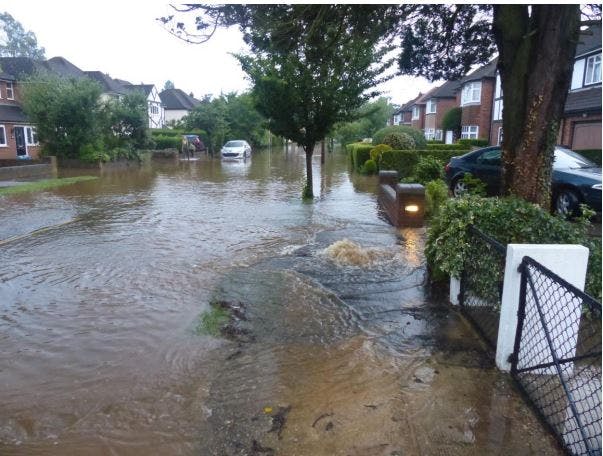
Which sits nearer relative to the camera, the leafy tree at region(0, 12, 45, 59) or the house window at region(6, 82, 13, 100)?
the house window at region(6, 82, 13, 100)

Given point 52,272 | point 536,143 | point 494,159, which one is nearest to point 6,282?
point 52,272

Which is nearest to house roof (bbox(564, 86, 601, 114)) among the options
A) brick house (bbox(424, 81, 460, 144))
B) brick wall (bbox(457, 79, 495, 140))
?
brick wall (bbox(457, 79, 495, 140))

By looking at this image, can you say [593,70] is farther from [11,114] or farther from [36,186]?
[11,114]

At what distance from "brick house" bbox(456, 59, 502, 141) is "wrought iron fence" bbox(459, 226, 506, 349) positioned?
94.8 ft

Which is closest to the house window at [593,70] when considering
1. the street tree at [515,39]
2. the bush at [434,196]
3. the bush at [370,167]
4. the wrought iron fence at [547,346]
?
the bush at [370,167]

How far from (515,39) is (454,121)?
33360 millimetres

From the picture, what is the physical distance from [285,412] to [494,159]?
36.9 feet

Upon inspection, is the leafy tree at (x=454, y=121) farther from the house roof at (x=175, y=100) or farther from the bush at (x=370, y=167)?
the house roof at (x=175, y=100)

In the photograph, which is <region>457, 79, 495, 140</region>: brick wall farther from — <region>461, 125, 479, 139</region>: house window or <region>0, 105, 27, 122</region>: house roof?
<region>0, 105, 27, 122</region>: house roof

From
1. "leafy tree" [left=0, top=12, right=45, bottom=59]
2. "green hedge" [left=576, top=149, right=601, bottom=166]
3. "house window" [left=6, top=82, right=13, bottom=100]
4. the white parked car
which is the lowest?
the white parked car

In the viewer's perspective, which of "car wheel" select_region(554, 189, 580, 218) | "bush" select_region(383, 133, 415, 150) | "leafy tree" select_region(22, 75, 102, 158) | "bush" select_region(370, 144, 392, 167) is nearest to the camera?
"car wheel" select_region(554, 189, 580, 218)

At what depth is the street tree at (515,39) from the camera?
496 cm

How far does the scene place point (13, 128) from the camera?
29.8 meters

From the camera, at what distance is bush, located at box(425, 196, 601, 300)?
461 centimetres
